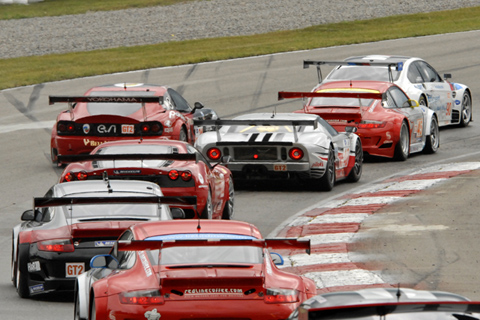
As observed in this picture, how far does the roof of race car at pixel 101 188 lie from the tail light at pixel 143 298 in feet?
11.7

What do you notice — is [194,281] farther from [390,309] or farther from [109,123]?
[109,123]

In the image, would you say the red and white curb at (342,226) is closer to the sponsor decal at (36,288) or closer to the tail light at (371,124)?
the tail light at (371,124)

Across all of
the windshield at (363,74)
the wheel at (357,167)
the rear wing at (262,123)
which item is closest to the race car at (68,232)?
the rear wing at (262,123)

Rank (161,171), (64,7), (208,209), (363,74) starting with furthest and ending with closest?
(64,7) → (363,74) → (208,209) → (161,171)

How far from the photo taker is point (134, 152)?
1318 cm

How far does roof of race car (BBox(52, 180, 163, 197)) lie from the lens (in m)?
10.4

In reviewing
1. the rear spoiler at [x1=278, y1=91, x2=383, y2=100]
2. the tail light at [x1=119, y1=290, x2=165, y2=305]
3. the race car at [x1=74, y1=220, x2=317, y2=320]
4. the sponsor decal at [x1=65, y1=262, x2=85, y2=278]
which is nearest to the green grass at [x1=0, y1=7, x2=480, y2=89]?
the rear spoiler at [x1=278, y1=91, x2=383, y2=100]

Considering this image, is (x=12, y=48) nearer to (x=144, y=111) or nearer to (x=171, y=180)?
(x=144, y=111)

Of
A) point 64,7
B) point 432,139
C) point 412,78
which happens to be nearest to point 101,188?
point 432,139

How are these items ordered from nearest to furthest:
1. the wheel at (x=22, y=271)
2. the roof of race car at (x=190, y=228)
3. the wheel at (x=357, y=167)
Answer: the roof of race car at (x=190, y=228), the wheel at (x=22, y=271), the wheel at (x=357, y=167)

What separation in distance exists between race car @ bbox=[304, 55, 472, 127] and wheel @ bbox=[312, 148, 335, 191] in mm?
5020

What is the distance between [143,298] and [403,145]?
41.8ft

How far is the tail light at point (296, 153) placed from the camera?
15602mm

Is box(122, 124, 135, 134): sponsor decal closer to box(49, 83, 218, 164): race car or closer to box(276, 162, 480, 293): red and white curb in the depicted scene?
box(49, 83, 218, 164): race car
